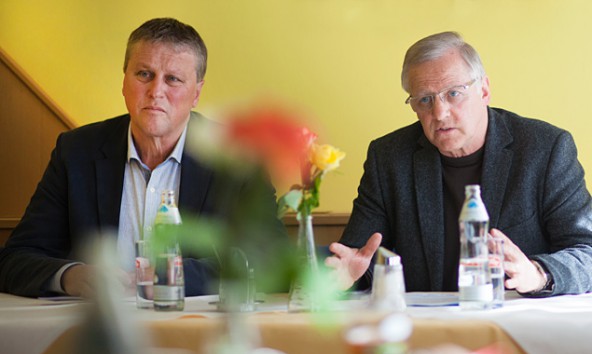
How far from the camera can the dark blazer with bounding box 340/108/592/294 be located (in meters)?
2.30

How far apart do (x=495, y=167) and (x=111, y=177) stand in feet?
3.69

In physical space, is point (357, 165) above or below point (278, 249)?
above

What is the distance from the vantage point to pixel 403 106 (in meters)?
3.40

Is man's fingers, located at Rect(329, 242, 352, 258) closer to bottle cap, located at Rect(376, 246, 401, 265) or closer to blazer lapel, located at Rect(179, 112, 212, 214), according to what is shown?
bottle cap, located at Rect(376, 246, 401, 265)

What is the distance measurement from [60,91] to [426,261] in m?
2.14

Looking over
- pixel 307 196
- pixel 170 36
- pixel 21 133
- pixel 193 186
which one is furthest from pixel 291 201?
pixel 21 133

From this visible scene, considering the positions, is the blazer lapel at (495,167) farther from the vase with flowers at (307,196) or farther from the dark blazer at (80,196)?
the vase with flowers at (307,196)

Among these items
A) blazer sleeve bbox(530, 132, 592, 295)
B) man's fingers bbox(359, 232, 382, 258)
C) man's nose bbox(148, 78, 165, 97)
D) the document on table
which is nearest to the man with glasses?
blazer sleeve bbox(530, 132, 592, 295)

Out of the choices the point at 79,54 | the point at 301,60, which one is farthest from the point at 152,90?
the point at 79,54

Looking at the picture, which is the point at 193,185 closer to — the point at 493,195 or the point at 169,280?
the point at 169,280

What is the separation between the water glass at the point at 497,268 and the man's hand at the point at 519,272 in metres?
0.02

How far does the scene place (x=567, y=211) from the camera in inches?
88.6

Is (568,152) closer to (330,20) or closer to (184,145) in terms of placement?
(184,145)

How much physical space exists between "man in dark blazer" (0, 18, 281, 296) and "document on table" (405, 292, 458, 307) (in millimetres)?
728
